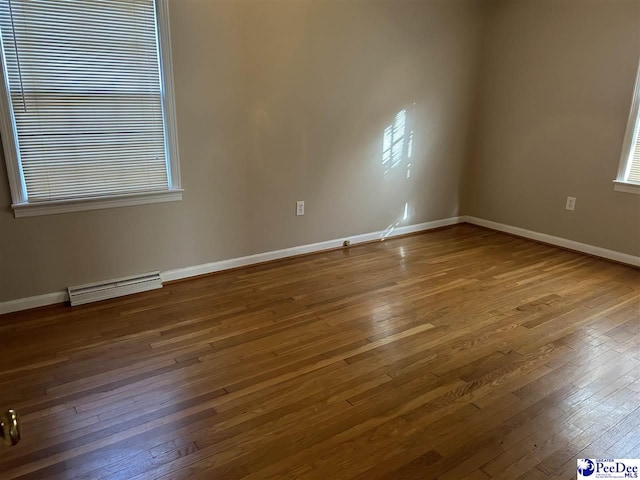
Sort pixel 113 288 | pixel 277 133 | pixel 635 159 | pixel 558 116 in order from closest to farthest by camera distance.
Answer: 1. pixel 113 288
2. pixel 277 133
3. pixel 635 159
4. pixel 558 116

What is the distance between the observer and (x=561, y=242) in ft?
13.7

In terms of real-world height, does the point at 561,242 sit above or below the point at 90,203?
below

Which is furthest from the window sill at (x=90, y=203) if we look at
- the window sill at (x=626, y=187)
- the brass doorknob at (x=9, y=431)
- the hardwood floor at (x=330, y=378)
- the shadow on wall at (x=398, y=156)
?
the window sill at (x=626, y=187)

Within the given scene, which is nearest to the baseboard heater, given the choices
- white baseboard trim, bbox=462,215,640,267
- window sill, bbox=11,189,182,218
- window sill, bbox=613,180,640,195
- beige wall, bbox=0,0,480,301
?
beige wall, bbox=0,0,480,301

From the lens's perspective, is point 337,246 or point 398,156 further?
point 398,156

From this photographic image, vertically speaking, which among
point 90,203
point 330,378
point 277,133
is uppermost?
point 277,133

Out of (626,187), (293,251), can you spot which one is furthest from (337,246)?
(626,187)

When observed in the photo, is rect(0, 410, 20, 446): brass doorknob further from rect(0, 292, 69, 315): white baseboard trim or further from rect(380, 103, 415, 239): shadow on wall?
rect(380, 103, 415, 239): shadow on wall

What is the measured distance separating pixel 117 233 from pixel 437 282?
224cm

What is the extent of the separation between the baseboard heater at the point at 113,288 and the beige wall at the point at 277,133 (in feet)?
0.20

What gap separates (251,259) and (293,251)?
0.39 m

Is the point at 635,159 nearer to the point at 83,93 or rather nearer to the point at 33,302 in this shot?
the point at 83,93

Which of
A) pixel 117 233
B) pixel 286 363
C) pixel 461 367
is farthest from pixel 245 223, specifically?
pixel 461 367

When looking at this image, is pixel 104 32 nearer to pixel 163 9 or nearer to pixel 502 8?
pixel 163 9
